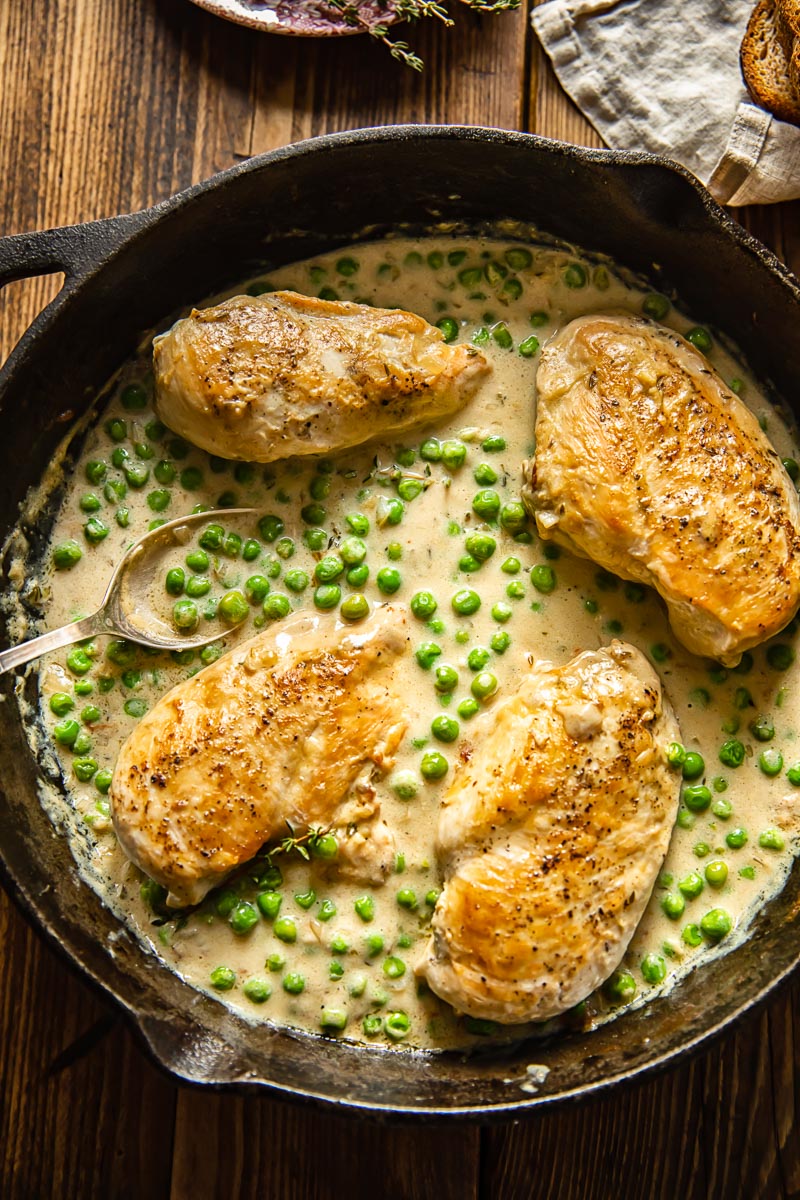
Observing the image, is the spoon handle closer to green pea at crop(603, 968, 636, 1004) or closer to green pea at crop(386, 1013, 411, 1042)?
green pea at crop(386, 1013, 411, 1042)

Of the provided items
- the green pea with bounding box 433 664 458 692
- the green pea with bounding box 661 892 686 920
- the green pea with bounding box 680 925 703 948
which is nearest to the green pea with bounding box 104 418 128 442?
the green pea with bounding box 433 664 458 692

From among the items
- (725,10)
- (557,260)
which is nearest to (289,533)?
(557,260)

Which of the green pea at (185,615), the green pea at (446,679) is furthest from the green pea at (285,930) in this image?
the green pea at (185,615)

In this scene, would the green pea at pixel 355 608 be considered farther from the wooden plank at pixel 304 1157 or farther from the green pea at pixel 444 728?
the wooden plank at pixel 304 1157

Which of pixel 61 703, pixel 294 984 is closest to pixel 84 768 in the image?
pixel 61 703

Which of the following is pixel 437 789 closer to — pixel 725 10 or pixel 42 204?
pixel 42 204

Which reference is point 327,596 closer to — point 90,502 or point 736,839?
point 90,502
